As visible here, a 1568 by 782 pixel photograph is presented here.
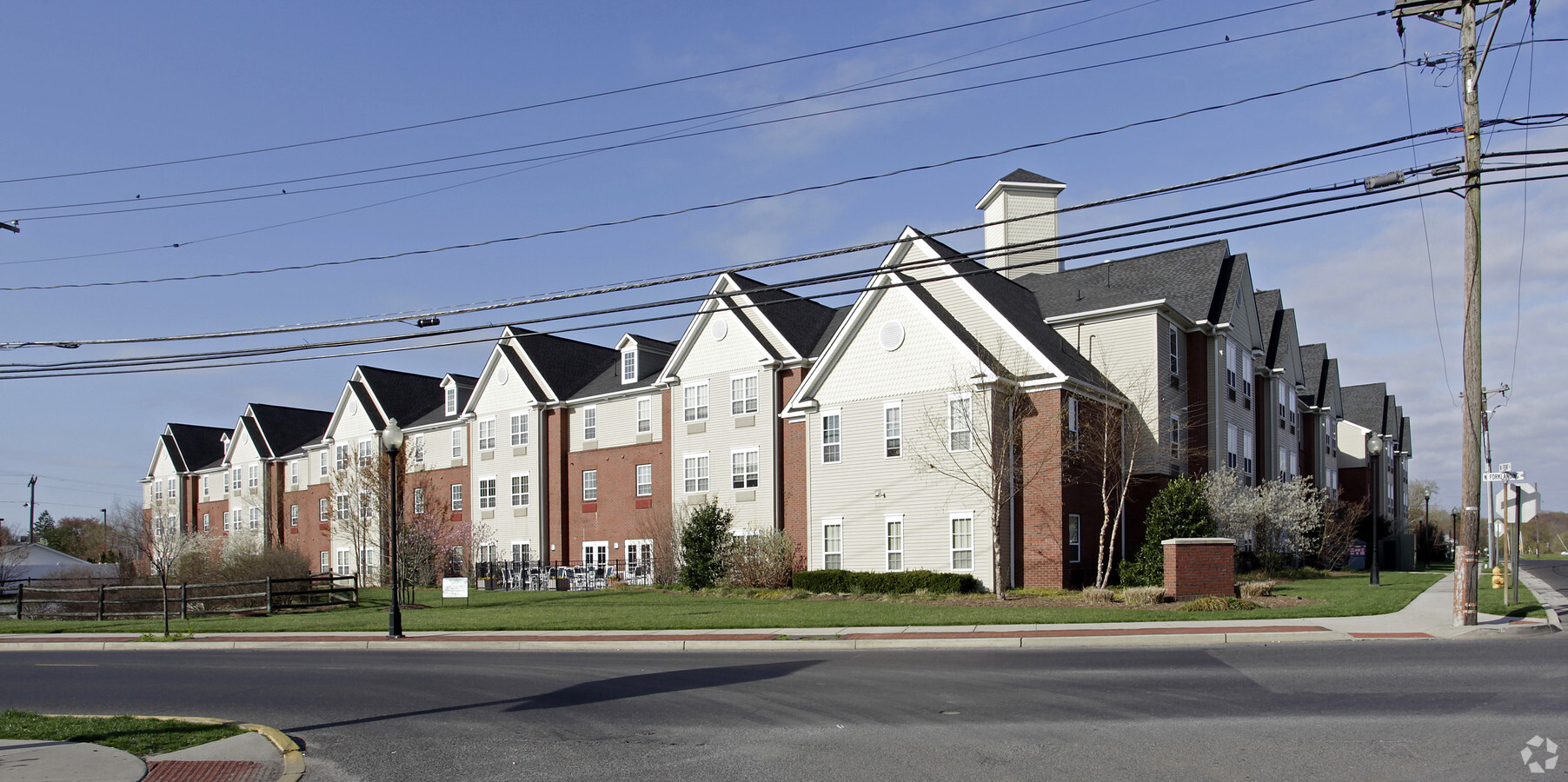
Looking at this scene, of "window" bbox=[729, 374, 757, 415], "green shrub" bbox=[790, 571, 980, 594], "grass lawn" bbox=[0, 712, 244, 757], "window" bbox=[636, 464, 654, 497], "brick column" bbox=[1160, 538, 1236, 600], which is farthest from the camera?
"window" bbox=[636, 464, 654, 497]

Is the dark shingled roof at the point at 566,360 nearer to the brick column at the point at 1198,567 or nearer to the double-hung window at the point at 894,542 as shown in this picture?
the double-hung window at the point at 894,542

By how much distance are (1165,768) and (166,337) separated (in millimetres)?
22063

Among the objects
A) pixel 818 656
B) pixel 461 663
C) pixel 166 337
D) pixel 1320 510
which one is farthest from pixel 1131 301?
pixel 166 337

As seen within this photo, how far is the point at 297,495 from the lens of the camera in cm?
6353

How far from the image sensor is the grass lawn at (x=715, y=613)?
68.7 ft

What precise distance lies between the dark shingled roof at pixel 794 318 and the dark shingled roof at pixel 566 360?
452 inches

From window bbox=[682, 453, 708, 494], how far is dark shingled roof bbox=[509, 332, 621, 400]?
9.30 meters

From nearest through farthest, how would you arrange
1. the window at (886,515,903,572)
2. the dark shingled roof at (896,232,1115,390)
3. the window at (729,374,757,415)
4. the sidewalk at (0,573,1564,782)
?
the sidewalk at (0,573,1564,782) → the dark shingled roof at (896,232,1115,390) → the window at (886,515,903,572) → the window at (729,374,757,415)

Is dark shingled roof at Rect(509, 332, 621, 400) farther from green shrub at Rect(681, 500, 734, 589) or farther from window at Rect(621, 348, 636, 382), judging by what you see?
green shrub at Rect(681, 500, 734, 589)

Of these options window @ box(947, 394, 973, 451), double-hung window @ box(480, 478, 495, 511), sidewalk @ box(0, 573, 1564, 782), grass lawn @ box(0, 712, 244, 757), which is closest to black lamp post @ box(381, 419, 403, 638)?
sidewalk @ box(0, 573, 1564, 782)

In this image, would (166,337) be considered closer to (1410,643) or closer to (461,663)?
(461,663)

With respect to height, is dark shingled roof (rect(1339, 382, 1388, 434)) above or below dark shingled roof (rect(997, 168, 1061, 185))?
below

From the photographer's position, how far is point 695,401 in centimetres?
4056

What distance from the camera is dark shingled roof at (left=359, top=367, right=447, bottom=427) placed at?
187ft
